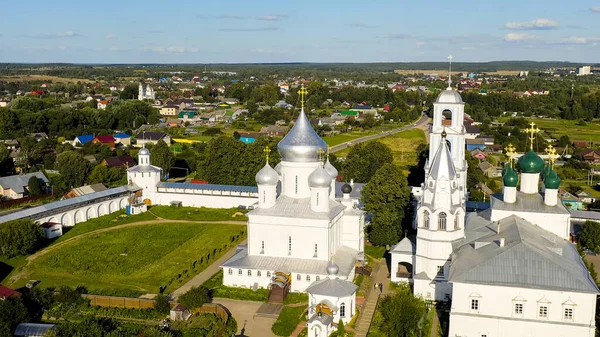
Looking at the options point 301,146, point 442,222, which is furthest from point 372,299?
point 301,146

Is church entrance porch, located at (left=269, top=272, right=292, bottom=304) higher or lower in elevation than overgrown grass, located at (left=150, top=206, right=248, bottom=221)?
higher

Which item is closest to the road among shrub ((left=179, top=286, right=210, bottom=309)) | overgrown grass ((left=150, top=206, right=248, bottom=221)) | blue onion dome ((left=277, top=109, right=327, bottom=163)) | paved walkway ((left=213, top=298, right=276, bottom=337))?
overgrown grass ((left=150, top=206, right=248, bottom=221))

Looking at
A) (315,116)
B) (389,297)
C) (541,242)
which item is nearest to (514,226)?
(541,242)

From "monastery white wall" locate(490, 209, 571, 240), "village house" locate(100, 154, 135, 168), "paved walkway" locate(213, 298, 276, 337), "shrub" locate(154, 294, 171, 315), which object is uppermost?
"monastery white wall" locate(490, 209, 571, 240)

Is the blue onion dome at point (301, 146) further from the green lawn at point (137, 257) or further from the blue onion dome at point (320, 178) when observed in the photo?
the green lawn at point (137, 257)

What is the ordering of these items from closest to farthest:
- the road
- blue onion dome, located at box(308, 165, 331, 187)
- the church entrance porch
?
the church entrance porch < blue onion dome, located at box(308, 165, 331, 187) < the road

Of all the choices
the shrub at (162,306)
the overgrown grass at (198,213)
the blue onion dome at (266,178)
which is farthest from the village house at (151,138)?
the shrub at (162,306)

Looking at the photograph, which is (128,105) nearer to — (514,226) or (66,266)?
(66,266)

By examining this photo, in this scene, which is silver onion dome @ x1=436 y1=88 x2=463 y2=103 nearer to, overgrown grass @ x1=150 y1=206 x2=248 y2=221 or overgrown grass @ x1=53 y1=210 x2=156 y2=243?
overgrown grass @ x1=150 y1=206 x2=248 y2=221
